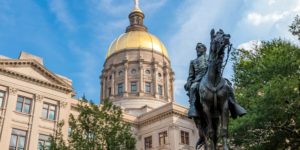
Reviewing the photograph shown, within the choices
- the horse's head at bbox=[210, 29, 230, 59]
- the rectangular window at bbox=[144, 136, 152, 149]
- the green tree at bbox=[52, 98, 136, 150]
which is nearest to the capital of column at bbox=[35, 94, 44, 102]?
the green tree at bbox=[52, 98, 136, 150]

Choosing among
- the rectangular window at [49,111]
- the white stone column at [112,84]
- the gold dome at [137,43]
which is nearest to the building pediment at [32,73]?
the rectangular window at [49,111]

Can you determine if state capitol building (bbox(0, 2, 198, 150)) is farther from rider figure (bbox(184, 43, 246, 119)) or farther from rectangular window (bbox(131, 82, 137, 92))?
rider figure (bbox(184, 43, 246, 119))

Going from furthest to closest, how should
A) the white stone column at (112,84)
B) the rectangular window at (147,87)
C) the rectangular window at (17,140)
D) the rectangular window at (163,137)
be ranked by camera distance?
the white stone column at (112,84) → the rectangular window at (147,87) → the rectangular window at (163,137) → the rectangular window at (17,140)

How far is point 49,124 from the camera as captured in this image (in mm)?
40750

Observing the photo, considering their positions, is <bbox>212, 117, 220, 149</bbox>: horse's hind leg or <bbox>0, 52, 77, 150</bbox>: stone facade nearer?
<bbox>212, 117, 220, 149</bbox>: horse's hind leg

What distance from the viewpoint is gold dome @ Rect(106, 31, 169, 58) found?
72375 millimetres

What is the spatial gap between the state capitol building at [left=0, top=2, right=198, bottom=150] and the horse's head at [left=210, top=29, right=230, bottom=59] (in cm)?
3000

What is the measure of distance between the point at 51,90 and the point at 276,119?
27.3 m

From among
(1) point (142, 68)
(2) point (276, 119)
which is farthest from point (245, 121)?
(1) point (142, 68)

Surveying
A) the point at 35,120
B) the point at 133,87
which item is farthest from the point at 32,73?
the point at 133,87

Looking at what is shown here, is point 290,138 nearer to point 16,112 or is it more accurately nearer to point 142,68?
point 16,112

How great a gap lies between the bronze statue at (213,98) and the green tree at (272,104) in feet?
49.6

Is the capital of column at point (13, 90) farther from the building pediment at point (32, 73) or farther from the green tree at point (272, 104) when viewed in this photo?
the green tree at point (272, 104)

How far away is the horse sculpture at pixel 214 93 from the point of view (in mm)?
8180
